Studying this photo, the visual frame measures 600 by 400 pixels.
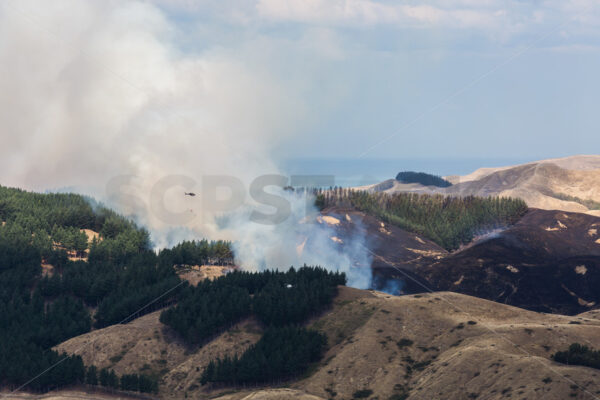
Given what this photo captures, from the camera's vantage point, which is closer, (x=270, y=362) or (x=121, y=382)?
(x=270, y=362)

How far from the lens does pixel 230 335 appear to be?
17325cm

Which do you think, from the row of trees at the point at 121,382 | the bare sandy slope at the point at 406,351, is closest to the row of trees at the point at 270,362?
the bare sandy slope at the point at 406,351

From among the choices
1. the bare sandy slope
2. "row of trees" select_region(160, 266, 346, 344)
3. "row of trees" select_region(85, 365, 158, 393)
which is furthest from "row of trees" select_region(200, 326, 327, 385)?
"row of trees" select_region(160, 266, 346, 344)

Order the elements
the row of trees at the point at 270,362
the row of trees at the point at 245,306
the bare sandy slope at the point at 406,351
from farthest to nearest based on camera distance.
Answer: the row of trees at the point at 245,306, the row of trees at the point at 270,362, the bare sandy slope at the point at 406,351

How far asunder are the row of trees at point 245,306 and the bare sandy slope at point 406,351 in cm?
339

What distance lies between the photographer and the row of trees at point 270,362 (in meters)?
151

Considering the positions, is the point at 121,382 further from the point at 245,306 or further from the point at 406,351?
the point at 406,351

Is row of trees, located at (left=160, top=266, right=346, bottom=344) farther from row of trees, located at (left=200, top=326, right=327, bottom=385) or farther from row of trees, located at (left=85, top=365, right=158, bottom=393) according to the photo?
row of trees, located at (left=85, top=365, right=158, bottom=393)

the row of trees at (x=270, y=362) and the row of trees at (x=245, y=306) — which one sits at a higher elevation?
the row of trees at (x=245, y=306)

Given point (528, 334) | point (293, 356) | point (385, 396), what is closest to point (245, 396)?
point (293, 356)

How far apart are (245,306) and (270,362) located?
31.7 meters

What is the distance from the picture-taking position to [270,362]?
152125mm

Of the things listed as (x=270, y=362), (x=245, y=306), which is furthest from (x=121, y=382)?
(x=245, y=306)

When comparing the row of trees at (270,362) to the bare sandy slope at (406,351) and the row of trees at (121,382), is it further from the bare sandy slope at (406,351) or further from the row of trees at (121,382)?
the row of trees at (121,382)
